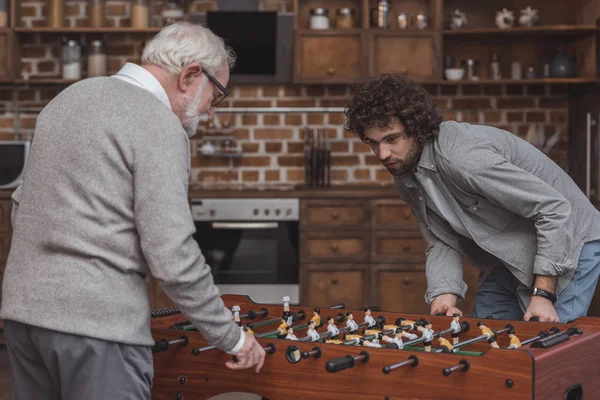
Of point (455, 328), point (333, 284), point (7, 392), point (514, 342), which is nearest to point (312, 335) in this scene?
point (455, 328)

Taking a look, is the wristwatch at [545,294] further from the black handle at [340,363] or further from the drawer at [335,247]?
the drawer at [335,247]

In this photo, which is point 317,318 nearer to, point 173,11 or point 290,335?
point 290,335

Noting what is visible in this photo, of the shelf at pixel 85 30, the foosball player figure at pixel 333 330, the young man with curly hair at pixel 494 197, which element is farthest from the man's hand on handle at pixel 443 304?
the shelf at pixel 85 30

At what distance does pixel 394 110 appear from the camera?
2.61 meters

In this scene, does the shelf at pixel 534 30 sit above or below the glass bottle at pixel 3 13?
below

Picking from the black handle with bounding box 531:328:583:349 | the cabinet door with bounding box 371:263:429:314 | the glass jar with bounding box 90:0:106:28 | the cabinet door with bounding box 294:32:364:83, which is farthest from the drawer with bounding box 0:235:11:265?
the black handle with bounding box 531:328:583:349

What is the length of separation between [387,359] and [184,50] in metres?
0.84

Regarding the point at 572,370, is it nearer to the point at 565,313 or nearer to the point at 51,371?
the point at 565,313

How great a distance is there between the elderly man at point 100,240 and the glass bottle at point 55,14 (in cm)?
404

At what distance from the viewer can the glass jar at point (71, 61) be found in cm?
563

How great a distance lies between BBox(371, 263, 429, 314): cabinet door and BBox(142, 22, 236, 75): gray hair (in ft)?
10.8

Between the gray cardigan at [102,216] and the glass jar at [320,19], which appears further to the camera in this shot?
the glass jar at [320,19]

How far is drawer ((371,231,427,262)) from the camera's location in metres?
5.20

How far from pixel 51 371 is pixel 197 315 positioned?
0.33 m
